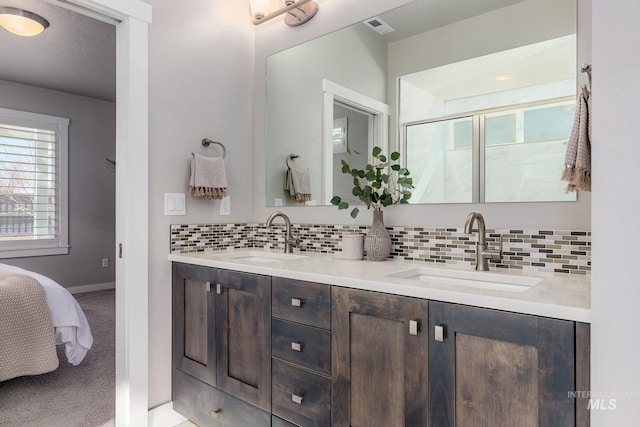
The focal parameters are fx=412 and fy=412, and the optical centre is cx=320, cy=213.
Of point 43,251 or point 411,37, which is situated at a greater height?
point 411,37

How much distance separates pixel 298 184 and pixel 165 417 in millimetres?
1406

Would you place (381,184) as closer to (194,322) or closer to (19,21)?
(194,322)

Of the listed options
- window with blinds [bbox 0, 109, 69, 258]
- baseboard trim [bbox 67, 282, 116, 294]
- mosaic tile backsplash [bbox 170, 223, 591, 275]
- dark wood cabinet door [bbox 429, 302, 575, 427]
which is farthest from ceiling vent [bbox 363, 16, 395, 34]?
baseboard trim [bbox 67, 282, 116, 294]

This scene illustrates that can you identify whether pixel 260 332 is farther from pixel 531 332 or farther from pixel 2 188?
pixel 2 188

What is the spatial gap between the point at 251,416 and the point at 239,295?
50 centimetres

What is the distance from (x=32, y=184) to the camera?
185 inches

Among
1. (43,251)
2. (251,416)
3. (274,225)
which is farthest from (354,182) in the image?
(43,251)

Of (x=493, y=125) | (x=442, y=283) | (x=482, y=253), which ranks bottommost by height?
(x=442, y=283)

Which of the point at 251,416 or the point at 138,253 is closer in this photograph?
the point at 251,416

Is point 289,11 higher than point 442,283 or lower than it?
higher

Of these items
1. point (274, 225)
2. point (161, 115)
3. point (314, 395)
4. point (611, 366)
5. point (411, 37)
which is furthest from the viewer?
point (274, 225)

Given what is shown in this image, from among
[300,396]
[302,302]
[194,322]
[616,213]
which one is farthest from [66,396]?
[616,213]

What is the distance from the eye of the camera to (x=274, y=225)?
246cm

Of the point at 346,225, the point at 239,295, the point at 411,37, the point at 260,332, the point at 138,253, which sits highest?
the point at 411,37
